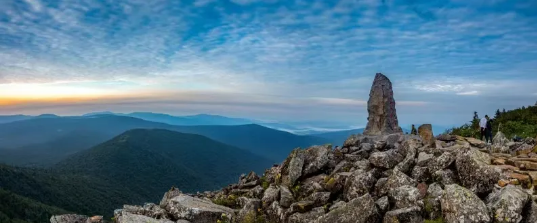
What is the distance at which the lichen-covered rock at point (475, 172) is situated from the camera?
554 inches

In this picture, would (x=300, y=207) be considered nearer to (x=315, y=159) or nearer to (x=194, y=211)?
(x=194, y=211)

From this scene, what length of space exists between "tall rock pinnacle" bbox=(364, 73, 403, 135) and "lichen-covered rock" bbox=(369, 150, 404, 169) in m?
11.1

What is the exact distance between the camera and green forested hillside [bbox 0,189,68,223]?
4191 inches

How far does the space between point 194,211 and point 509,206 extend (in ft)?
37.8

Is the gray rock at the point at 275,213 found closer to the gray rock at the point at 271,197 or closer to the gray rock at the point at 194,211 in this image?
the gray rock at the point at 271,197

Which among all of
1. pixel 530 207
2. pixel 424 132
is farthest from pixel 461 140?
pixel 530 207

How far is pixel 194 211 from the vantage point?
51.4ft

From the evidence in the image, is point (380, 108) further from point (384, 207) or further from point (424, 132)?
point (384, 207)

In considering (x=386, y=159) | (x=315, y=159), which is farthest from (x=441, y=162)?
(x=315, y=159)

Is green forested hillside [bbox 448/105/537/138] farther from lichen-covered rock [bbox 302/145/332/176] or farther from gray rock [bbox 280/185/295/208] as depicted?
gray rock [bbox 280/185/295/208]

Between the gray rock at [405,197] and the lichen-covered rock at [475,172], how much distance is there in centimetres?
240

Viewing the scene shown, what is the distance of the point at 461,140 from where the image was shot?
23.8 m

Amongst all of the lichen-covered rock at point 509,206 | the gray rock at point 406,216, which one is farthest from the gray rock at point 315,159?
the lichen-covered rock at point 509,206

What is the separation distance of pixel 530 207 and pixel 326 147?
11.7m
